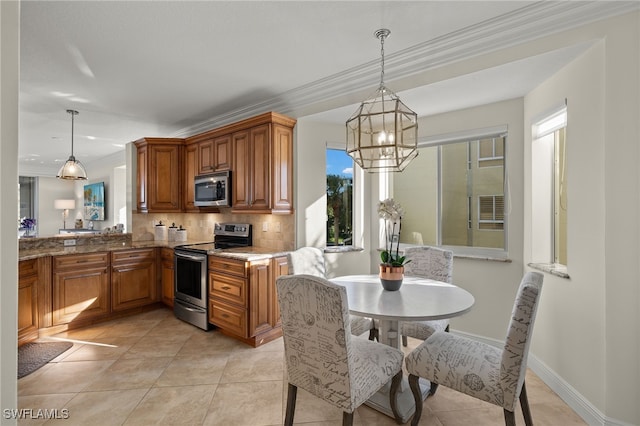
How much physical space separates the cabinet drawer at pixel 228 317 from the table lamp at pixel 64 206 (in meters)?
8.01

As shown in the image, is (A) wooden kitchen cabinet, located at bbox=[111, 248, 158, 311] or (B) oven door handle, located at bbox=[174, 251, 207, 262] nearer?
(B) oven door handle, located at bbox=[174, 251, 207, 262]

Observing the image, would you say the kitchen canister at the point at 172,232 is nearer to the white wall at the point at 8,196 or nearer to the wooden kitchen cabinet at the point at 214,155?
the wooden kitchen cabinet at the point at 214,155

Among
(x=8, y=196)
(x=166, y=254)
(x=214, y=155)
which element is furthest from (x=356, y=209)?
(x=8, y=196)

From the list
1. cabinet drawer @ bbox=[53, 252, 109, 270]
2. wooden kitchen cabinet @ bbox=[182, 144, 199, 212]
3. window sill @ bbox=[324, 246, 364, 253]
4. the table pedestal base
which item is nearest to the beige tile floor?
the table pedestal base

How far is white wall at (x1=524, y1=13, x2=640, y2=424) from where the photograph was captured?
176 cm

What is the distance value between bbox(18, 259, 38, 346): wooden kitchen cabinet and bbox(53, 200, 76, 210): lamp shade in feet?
22.6

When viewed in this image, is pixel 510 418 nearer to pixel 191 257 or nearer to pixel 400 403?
pixel 400 403

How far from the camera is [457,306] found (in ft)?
6.00

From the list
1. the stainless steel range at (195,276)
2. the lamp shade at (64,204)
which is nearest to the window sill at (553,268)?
the stainless steel range at (195,276)

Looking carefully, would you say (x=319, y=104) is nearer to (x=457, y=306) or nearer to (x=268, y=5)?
(x=268, y=5)

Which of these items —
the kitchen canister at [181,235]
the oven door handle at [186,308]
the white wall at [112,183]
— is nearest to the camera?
the oven door handle at [186,308]

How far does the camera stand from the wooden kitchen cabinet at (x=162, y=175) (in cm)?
438

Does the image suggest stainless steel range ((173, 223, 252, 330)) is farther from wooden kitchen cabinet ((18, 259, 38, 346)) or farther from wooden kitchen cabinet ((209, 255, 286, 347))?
wooden kitchen cabinet ((18, 259, 38, 346))

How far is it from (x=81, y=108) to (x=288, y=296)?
3.87 meters
